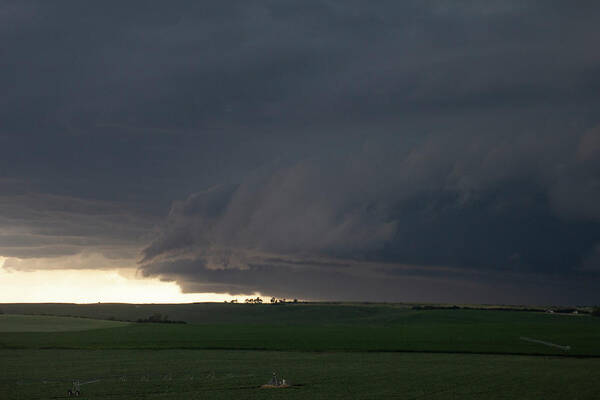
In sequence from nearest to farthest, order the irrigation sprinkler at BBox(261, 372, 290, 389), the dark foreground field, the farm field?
the farm field
the dark foreground field
the irrigation sprinkler at BBox(261, 372, 290, 389)

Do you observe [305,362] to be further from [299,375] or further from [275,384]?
[275,384]

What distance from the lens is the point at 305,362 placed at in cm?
7044

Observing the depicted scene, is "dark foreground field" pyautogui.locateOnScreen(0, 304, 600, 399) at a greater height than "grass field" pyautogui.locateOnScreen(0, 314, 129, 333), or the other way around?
"grass field" pyautogui.locateOnScreen(0, 314, 129, 333)

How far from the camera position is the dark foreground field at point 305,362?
45812 mm

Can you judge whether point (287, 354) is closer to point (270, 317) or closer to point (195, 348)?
point (195, 348)

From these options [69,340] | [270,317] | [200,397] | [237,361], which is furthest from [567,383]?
[270,317]

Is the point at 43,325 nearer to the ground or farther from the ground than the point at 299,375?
farther from the ground

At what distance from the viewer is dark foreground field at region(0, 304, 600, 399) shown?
1804 inches

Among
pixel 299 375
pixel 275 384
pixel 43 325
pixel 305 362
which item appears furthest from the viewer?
pixel 43 325

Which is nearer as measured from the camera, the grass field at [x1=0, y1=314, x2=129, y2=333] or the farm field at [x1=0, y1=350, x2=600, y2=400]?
the farm field at [x1=0, y1=350, x2=600, y2=400]

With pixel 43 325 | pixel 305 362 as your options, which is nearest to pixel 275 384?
pixel 305 362

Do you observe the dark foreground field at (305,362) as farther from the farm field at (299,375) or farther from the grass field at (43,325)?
the grass field at (43,325)

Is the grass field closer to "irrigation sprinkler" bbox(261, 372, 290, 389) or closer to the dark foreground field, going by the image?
the dark foreground field

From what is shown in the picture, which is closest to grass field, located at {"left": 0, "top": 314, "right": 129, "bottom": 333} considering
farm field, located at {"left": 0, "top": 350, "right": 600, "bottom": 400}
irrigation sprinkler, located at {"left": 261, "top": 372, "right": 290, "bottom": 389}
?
farm field, located at {"left": 0, "top": 350, "right": 600, "bottom": 400}
